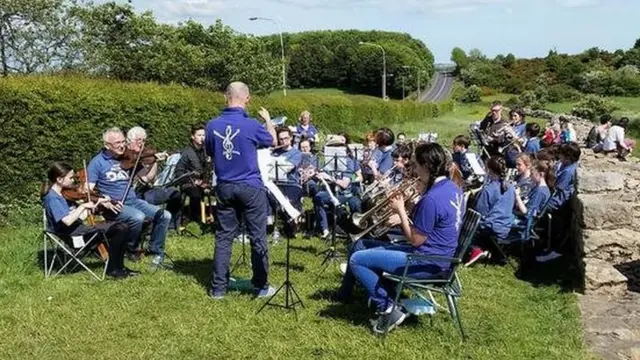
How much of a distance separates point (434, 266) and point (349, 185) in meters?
4.40

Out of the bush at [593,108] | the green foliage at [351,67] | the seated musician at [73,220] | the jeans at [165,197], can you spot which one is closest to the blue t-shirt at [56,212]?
the seated musician at [73,220]

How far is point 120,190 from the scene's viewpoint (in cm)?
802

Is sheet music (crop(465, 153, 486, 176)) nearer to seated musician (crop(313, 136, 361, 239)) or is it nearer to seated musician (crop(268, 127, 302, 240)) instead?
seated musician (crop(313, 136, 361, 239))

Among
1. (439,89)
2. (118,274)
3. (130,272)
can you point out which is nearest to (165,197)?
(130,272)

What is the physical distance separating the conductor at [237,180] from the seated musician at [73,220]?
1.37 m

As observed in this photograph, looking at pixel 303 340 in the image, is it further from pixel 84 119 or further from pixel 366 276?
pixel 84 119

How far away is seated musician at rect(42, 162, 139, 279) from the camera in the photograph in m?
7.27

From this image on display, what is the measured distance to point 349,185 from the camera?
9906 millimetres

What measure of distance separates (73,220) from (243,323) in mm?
2407

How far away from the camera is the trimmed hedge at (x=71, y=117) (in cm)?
1027

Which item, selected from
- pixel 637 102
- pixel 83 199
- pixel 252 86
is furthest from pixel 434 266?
pixel 252 86

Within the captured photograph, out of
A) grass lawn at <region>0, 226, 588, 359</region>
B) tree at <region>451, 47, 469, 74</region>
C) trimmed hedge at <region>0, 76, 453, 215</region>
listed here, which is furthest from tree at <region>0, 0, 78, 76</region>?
tree at <region>451, 47, 469, 74</region>

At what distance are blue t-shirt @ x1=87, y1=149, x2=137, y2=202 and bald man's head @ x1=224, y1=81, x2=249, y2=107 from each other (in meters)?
2.08

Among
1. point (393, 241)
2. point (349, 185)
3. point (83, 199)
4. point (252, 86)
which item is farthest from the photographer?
point (252, 86)
